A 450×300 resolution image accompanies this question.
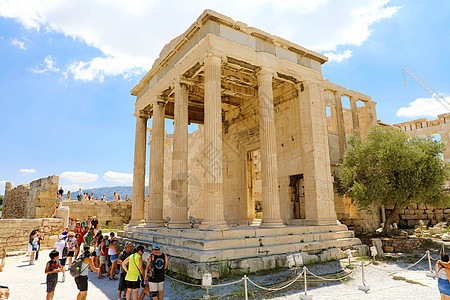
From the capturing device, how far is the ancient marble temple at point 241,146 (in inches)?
386

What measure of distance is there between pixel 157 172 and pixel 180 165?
242 centimetres

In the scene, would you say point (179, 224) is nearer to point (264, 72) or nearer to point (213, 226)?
point (213, 226)

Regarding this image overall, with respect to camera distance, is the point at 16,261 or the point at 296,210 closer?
the point at 16,261

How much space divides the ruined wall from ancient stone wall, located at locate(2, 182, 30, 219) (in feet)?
9.32

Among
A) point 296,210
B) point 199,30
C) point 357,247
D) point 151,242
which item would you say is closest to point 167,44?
point 199,30

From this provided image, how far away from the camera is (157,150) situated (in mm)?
14164

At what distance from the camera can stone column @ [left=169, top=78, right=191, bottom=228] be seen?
1173 centimetres

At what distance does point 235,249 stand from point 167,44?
33.3 feet

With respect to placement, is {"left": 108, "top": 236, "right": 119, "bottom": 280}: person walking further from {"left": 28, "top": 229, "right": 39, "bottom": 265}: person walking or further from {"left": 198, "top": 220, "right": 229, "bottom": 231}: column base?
{"left": 28, "top": 229, "right": 39, "bottom": 265}: person walking

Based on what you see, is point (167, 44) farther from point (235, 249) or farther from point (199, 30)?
point (235, 249)

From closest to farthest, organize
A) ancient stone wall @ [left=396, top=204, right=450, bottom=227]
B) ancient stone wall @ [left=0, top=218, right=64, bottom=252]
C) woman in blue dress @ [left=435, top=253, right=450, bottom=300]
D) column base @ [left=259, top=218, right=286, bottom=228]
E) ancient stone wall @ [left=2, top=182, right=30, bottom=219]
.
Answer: woman in blue dress @ [left=435, top=253, right=450, bottom=300], column base @ [left=259, top=218, right=286, bottom=228], ancient stone wall @ [left=0, top=218, right=64, bottom=252], ancient stone wall @ [left=2, top=182, right=30, bottom=219], ancient stone wall @ [left=396, top=204, right=450, bottom=227]

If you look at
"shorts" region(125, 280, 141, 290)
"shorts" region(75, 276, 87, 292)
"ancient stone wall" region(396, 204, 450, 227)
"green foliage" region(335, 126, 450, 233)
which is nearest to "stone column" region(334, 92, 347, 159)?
"green foliage" region(335, 126, 450, 233)

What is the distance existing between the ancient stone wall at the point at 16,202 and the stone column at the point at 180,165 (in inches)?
498

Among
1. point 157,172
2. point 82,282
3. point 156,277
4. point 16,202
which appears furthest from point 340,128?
point 16,202
